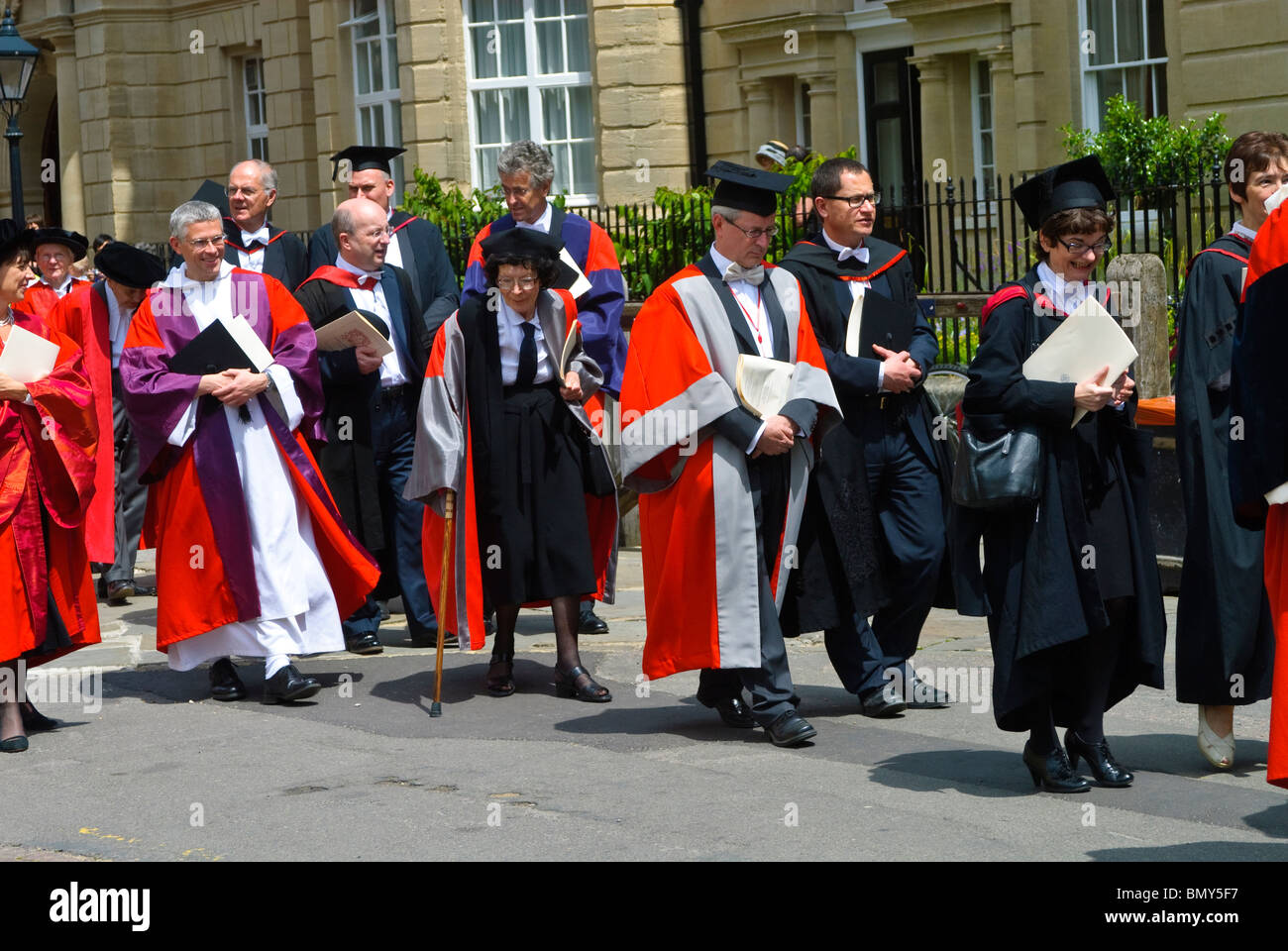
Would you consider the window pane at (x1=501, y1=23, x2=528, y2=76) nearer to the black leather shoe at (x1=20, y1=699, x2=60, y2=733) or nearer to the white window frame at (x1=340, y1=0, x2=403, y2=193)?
the white window frame at (x1=340, y1=0, x2=403, y2=193)

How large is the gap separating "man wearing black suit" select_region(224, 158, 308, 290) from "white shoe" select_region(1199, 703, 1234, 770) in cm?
529

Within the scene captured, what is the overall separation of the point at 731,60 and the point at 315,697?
43.1ft

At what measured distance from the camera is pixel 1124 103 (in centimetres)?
1549

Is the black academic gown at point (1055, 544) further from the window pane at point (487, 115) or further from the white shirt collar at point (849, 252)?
the window pane at point (487, 115)

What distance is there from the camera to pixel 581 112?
21.1m

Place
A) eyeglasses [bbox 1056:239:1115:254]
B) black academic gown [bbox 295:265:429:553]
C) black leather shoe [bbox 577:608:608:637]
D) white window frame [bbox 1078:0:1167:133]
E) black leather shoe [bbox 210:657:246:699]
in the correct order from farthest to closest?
white window frame [bbox 1078:0:1167:133], black leather shoe [bbox 577:608:608:637], black academic gown [bbox 295:265:429:553], black leather shoe [bbox 210:657:246:699], eyeglasses [bbox 1056:239:1115:254]

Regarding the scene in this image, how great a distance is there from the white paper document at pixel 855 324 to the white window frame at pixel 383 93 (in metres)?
15.3

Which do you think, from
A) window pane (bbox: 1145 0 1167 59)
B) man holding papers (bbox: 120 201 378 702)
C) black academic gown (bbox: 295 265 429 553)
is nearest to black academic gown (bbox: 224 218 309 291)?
black academic gown (bbox: 295 265 429 553)

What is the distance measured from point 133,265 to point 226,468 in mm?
1337

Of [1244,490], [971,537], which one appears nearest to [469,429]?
[971,537]

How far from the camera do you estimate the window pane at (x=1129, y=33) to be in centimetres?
1652

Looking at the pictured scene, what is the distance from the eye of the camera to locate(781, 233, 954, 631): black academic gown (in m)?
7.36

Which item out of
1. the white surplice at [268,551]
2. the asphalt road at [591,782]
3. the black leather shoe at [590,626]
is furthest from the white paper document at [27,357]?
the black leather shoe at [590,626]

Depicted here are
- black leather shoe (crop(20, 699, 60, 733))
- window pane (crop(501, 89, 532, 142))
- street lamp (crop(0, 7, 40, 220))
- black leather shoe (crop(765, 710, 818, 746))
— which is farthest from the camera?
window pane (crop(501, 89, 532, 142))
